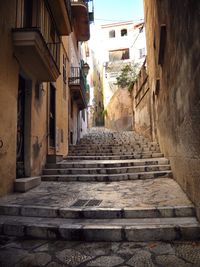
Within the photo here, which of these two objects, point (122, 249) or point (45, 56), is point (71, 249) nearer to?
point (122, 249)

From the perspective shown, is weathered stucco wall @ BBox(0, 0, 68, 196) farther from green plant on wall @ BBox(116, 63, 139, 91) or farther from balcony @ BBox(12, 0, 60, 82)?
green plant on wall @ BBox(116, 63, 139, 91)

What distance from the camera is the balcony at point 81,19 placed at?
12.5m

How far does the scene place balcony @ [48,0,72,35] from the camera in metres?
7.41

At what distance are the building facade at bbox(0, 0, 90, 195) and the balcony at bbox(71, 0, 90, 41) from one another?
16.0 ft

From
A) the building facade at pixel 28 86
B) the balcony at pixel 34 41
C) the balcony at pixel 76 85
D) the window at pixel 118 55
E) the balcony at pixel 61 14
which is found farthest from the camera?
the window at pixel 118 55

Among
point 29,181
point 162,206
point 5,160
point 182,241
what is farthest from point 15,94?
point 182,241

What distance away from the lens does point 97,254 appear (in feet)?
8.87

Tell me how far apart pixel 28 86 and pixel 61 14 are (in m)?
3.30

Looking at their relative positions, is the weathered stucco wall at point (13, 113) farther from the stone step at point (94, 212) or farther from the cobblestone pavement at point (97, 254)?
the cobblestone pavement at point (97, 254)

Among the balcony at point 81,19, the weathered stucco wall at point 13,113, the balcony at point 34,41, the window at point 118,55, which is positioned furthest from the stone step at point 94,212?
the window at point 118,55

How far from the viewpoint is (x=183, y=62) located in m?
3.59

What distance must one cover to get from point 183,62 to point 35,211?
340 cm

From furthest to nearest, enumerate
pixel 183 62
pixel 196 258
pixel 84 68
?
pixel 84 68, pixel 183 62, pixel 196 258

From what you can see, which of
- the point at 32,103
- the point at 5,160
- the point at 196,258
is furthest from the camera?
the point at 32,103
